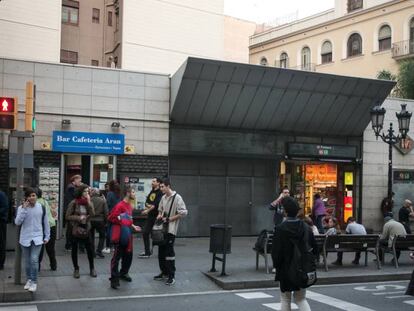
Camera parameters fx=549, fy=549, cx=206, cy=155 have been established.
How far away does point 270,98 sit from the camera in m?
18.6

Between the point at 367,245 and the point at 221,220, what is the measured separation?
693cm

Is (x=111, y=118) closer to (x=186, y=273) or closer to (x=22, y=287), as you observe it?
(x=186, y=273)

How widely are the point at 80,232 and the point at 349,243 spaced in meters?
5.94

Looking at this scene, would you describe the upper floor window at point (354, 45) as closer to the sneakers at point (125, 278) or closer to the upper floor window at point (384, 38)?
the upper floor window at point (384, 38)

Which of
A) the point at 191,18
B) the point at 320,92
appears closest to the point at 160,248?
the point at 320,92

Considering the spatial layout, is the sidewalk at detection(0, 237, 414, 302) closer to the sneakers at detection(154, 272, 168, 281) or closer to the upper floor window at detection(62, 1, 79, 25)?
the sneakers at detection(154, 272, 168, 281)

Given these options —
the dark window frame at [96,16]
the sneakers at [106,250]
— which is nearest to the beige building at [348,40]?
the dark window frame at [96,16]

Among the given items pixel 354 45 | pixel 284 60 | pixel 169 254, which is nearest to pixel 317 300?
pixel 169 254

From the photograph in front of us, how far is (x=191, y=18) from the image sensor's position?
34812mm

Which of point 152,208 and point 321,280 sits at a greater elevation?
point 152,208

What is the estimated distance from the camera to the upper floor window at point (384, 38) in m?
40.2

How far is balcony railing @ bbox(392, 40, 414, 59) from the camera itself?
124 feet

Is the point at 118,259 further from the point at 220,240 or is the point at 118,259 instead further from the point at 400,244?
the point at 400,244

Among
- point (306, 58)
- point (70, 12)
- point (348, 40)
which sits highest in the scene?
point (348, 40)
